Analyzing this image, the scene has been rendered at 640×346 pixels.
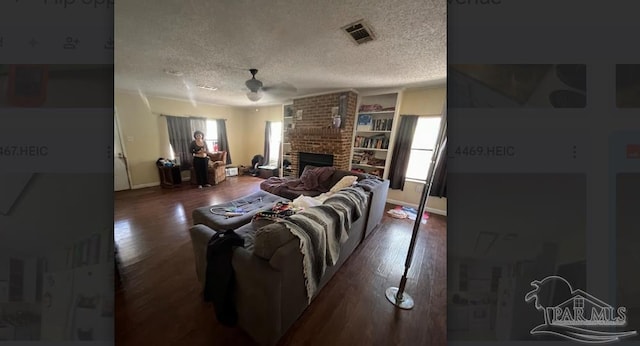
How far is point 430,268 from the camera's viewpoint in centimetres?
177

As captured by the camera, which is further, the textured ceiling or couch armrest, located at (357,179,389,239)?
couch armrest, located at (357,179,389,239)

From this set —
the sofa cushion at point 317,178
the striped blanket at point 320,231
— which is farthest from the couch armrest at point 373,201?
the sofa cushion at point 317,178

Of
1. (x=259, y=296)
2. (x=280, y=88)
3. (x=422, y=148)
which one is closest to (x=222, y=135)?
(x=280, y=88)

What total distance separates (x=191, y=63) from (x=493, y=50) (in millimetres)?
2809

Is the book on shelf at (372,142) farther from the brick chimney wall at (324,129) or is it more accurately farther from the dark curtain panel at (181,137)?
the dark curtain panel at (181,137)

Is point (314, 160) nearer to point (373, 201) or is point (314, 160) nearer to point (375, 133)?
point (375, 133)

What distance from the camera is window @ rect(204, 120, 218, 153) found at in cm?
513

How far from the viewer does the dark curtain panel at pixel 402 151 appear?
3.31 m

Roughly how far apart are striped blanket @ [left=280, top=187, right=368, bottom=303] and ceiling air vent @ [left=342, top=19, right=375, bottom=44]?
138cm

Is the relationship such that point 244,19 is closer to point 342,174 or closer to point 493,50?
point 493,50

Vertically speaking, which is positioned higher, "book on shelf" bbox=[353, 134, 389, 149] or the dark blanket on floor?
"book on shelf" bbox=[353, 134, 389, 149]

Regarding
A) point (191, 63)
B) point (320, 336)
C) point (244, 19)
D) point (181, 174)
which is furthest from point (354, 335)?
point (181, 174)

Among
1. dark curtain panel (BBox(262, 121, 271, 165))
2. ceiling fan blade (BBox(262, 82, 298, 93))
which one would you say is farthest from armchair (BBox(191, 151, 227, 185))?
ceiling fan blade (BBox(262, 82, 298, 93))

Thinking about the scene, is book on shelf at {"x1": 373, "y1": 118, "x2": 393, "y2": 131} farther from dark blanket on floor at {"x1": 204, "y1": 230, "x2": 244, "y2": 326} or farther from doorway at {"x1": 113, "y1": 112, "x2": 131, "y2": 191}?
doorway at {"x1": 113, "y1": 112, "x2": 131, "y2": 191}
